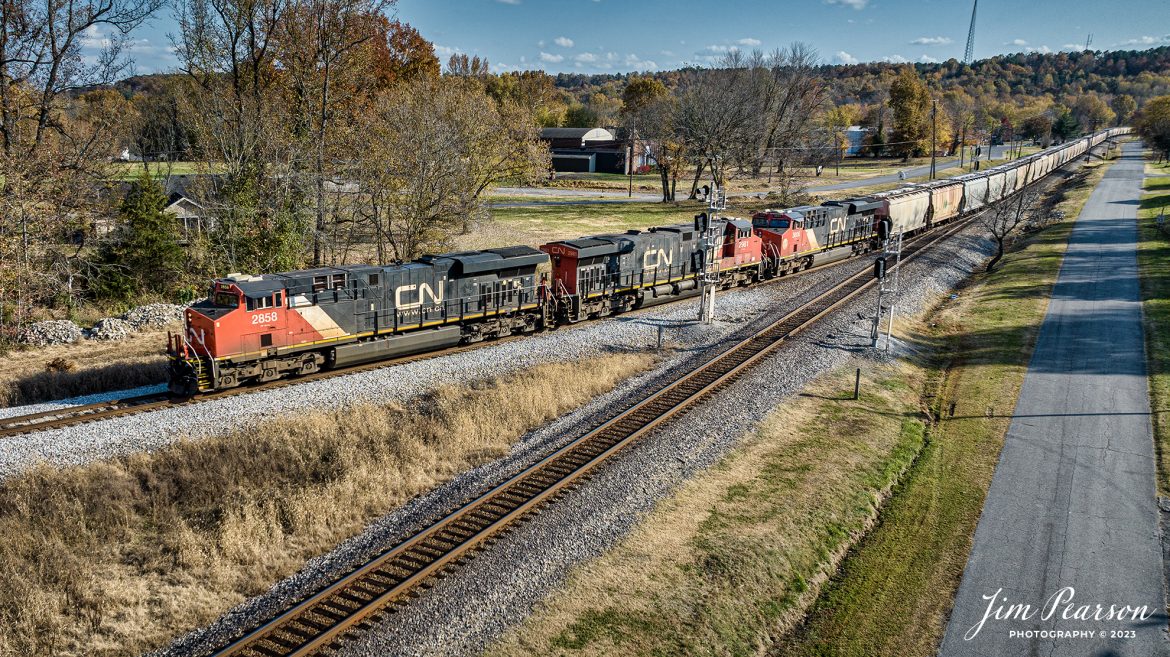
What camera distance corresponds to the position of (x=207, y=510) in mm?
14469

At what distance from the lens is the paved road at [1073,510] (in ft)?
36.0

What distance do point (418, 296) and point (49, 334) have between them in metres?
15.1

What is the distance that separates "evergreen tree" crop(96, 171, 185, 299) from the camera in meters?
32.7

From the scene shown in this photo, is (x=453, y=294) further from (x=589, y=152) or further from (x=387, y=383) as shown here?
(x=589, y=152)

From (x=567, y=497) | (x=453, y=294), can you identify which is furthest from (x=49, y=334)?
(x=567, y=497)

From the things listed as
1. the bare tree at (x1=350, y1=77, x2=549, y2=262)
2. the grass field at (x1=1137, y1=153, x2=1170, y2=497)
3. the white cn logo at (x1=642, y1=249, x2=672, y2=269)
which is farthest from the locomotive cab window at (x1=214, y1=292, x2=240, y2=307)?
the grass field at (x1=1137, y1=153, x2=1170, y2=497)

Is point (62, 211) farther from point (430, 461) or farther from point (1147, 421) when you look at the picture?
point (1147, 421)

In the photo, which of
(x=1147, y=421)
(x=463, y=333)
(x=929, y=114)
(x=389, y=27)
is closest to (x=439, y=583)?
(x=463, y=333)

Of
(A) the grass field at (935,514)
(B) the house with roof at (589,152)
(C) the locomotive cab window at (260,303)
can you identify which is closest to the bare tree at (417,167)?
(C) the locomotive cab window at (260,303)

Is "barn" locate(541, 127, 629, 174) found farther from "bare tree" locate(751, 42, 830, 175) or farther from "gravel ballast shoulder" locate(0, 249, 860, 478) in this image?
"gravel ballast shoulder" locate(0, 249, 860, 478)

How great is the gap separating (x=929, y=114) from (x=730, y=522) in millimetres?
123604

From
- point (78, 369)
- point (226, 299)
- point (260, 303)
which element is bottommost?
point (78, 369)

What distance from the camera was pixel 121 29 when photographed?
32719 millimetres

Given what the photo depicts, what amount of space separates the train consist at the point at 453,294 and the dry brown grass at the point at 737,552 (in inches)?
460
